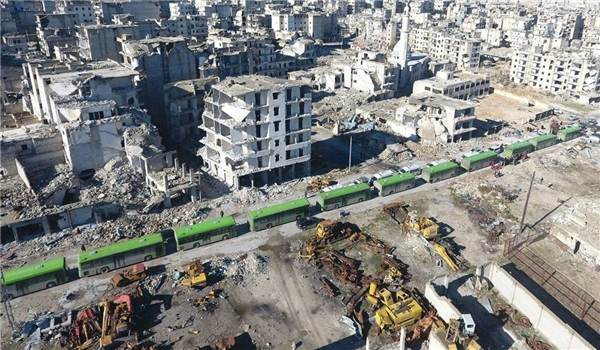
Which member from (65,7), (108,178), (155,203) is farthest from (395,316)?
(65,7)

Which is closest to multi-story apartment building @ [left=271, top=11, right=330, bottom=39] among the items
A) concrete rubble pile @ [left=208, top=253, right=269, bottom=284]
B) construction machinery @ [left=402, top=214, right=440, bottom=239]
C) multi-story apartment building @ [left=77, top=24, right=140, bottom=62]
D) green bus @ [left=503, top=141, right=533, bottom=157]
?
multi-story apartment building @ [left=77, top=24, right=140, bottom=62]

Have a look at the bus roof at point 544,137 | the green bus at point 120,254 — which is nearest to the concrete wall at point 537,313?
the green bus at point 120,254

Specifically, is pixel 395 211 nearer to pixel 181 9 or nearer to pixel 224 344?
pixel 224 344

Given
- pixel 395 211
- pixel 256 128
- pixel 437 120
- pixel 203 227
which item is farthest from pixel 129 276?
pixel 437 120

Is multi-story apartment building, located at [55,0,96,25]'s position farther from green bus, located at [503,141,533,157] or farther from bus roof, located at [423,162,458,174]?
green bus, located at [503,141,533,157]

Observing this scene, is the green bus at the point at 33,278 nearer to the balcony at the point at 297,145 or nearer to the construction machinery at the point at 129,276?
the construction machinery at the point at 129,276

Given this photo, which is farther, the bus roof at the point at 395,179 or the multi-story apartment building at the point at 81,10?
the multi-story apartment building at the point at 81,10
